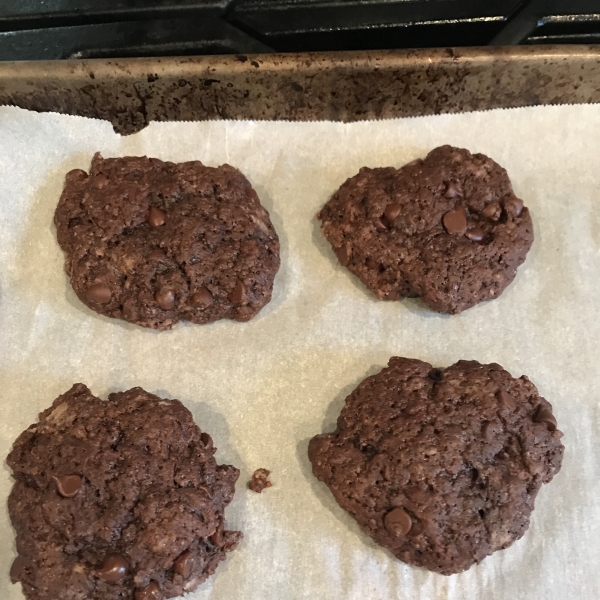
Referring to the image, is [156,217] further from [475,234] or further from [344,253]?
[475,234]

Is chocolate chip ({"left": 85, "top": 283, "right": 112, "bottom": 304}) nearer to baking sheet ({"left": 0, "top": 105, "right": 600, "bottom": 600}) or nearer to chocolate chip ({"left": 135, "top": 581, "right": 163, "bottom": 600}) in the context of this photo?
baking sheet ({"left": 0, "top": 105, "right": 600, "bottom": 600})

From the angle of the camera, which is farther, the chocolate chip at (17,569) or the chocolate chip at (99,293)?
the chocolate chip at (99,293)

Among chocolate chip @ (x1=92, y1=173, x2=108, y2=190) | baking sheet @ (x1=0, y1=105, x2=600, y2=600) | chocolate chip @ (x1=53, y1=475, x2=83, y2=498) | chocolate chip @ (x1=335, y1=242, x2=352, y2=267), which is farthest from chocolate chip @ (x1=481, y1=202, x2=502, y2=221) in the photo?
chocolate chip @ (x1=53, y1=475, x2=83, y2=498)

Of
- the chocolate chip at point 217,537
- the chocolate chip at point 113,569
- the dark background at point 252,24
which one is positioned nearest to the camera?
the chocolate chip at point 113,569

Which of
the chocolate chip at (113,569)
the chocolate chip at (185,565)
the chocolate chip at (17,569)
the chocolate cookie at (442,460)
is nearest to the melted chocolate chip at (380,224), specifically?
the chocolate cookie at (442,460)

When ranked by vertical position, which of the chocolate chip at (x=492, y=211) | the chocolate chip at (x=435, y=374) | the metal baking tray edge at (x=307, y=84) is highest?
the metal baking tray edge at (x=307, y=84)

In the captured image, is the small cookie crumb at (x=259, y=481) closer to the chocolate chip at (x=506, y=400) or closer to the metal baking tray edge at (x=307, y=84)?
the chocolate chip at (x=506, y=400)
